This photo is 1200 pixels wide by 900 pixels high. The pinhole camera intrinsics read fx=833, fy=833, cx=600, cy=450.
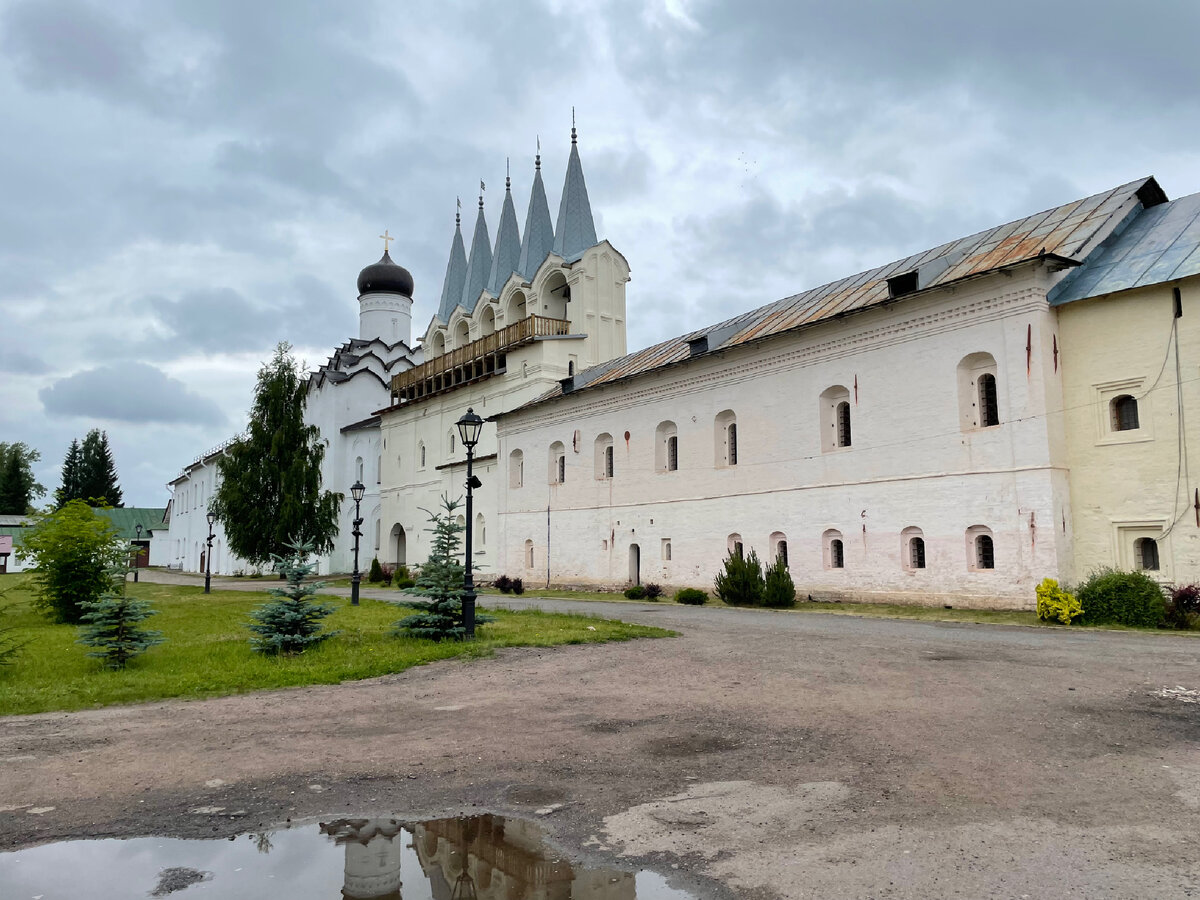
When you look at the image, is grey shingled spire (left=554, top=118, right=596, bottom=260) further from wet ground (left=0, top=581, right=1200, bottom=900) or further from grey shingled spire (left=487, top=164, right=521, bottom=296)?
wet ground (left=0, top=581, right=1200, bottom=900)

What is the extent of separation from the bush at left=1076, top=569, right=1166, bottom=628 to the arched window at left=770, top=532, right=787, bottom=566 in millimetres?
8427

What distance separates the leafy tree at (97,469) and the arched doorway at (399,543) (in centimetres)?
5594

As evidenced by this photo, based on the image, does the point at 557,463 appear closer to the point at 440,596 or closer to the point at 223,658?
the point at 440,596

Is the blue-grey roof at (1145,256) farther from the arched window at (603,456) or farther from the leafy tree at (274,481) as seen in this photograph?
the leafy tree at (274,481)

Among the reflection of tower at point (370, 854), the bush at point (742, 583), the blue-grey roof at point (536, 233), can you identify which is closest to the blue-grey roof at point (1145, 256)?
the bush at point (742, 583)

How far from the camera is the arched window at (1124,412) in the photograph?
1770 centimetres

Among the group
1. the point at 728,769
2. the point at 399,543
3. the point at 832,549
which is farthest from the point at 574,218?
the point at 728,769

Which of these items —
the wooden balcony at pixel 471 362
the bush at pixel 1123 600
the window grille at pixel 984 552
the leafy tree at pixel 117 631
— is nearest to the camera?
the leafy tree at pixel 117 631

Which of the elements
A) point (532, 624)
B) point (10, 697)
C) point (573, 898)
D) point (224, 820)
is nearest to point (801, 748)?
point (573, 898)

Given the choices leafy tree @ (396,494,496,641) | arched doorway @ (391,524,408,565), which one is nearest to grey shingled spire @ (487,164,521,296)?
arched doorway @ (391,524,408,565)

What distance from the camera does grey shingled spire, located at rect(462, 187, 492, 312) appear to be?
46906mm

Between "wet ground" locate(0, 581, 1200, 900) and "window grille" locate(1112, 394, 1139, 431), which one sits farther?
"window grille" locate(1112, 394, 1139, 431)

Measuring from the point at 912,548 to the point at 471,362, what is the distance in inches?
1025

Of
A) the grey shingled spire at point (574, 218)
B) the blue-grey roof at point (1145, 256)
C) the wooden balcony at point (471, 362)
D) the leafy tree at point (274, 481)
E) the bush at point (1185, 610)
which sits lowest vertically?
the bush at point (1185, 610)
